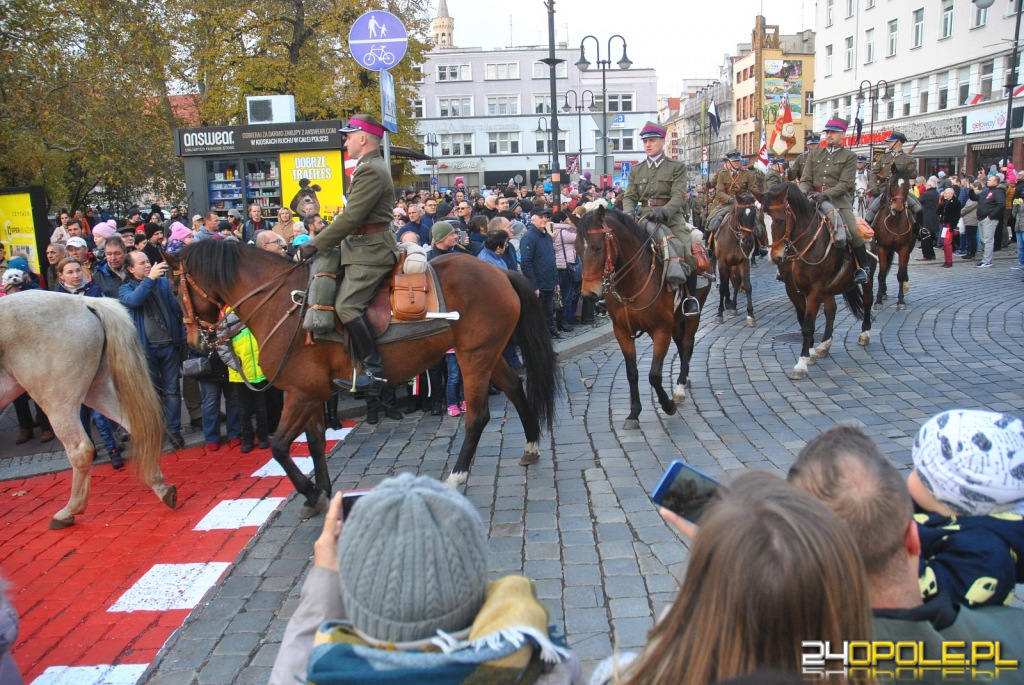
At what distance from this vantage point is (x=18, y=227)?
1066 centimetres

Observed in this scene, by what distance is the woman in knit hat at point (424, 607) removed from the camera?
5.20 feet

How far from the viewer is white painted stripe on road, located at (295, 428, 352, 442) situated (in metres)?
7.99

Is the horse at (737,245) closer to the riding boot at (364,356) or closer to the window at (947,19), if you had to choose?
the riding boot at (364,356)

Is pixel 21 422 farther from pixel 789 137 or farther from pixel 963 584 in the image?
pixel 789 137

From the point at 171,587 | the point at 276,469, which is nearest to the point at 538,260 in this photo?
the point at 276,469

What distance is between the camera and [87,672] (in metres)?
3.92

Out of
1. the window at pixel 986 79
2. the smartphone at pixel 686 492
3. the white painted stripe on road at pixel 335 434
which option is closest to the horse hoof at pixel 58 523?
the white painted stripe on road at pixel 335 434

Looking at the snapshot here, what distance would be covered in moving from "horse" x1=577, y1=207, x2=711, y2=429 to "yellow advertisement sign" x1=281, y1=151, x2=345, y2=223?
911cm

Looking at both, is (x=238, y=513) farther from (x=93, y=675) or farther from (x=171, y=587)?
(x=93, y=675)

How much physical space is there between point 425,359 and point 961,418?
4594 mm

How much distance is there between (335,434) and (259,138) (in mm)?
10216

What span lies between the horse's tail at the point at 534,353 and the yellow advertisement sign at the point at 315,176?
9.70 meters

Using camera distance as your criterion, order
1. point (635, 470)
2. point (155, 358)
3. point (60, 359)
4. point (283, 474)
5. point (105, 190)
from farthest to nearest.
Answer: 1. point (105, 190)
2. point (155, 358)
3. point (283, 474)
4. point (635, 470)
5. point (60, 359)

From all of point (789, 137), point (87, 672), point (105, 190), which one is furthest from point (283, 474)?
point (105, 190)
